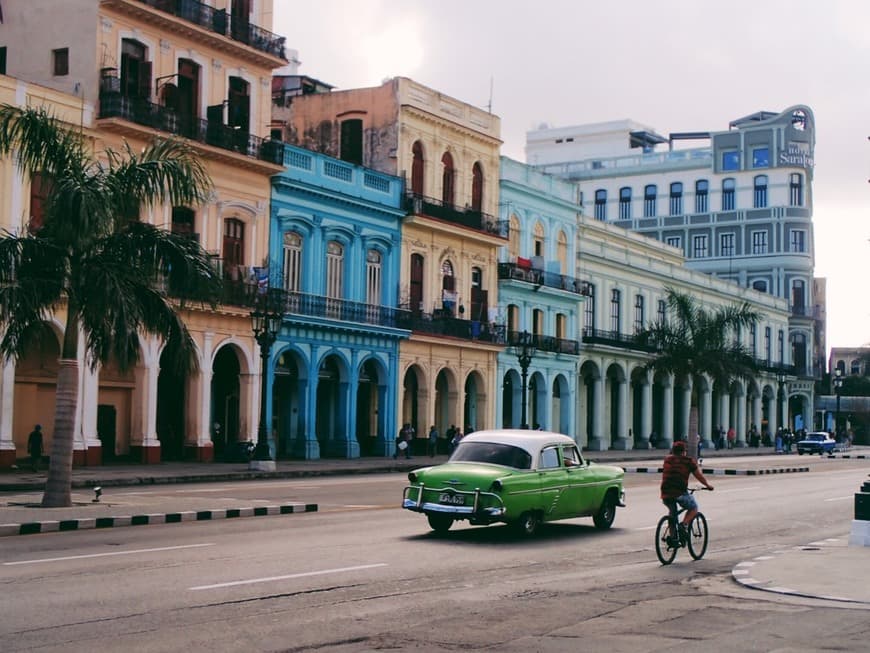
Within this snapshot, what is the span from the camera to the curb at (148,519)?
18.1m

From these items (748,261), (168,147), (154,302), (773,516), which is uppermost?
(748,261)

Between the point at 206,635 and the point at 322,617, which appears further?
the point at 322,617

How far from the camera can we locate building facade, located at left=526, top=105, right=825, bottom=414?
96.7m

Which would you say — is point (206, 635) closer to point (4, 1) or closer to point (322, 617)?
point (322, 617)

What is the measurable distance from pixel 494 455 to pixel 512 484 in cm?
87

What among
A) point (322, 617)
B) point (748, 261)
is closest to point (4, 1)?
point (322, 617)

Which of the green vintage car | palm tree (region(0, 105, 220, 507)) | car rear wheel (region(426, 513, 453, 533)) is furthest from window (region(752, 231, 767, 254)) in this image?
car rear wheel (region(426, 513, 453, 533))

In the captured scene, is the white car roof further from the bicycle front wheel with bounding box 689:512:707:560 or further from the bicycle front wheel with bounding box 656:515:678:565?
the bicycle front wheel with bounding box 656:515:678:565

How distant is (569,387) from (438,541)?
152 ft

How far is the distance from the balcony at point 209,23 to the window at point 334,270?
22.4ft

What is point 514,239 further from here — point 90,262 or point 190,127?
point 90,262

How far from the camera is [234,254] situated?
4219cm

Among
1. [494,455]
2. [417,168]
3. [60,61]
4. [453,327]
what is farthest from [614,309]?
[494,455]

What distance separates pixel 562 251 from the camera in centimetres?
6319
